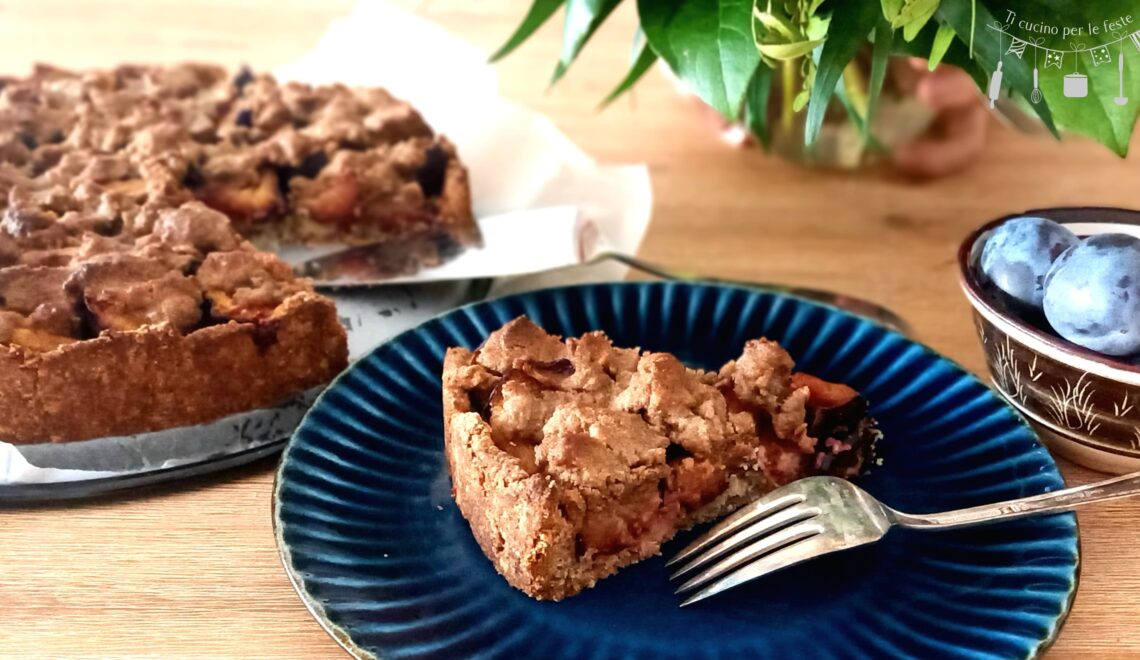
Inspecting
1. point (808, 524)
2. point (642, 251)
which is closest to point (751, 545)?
point (808, 524)

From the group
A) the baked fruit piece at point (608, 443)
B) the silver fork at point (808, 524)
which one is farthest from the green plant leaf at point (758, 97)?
the silver fork at point (808, 524)

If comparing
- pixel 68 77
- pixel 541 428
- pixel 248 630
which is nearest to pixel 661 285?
pixel 541 428

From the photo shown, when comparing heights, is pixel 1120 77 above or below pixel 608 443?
above

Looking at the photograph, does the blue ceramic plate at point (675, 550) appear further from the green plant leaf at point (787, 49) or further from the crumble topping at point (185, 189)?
the green plant leaf at point (787, 49)

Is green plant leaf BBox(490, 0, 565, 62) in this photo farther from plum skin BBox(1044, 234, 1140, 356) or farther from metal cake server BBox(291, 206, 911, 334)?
plum skin BBox(1044, 234, 1140, 356)

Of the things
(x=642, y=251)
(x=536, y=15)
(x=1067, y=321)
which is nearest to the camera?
(x=1067, y=321)

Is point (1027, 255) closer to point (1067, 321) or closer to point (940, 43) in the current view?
point (1067, 321)

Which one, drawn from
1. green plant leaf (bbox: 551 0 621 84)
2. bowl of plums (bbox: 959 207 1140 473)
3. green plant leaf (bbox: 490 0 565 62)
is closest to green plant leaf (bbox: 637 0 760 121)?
green plant leaf (bbox: 551 0 621 84)
